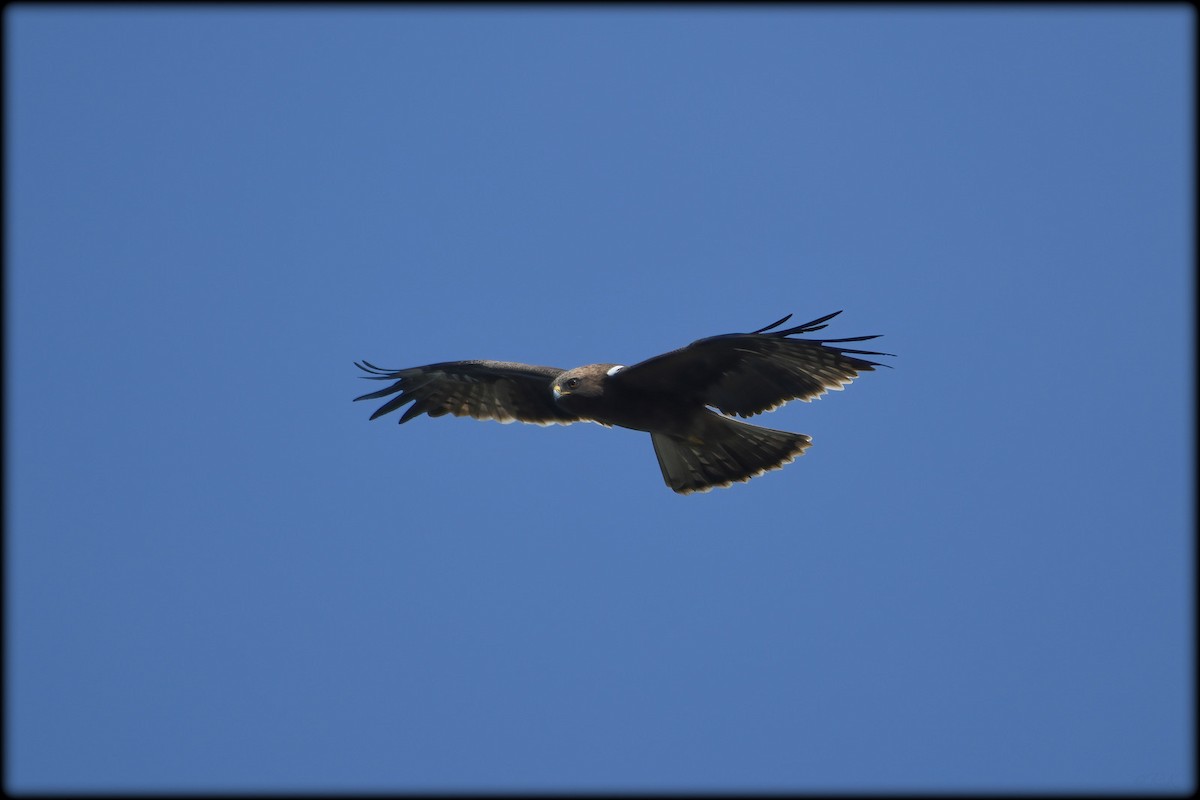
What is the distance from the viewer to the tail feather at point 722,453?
9289 mm

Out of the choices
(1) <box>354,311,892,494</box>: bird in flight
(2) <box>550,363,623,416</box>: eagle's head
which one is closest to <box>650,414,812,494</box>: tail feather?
(1) <box>354,311,892,494</box>: bird in flight

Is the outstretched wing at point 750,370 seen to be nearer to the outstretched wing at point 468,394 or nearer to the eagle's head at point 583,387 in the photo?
the eagle's head at point 583,387

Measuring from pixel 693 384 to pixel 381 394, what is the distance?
123 inches

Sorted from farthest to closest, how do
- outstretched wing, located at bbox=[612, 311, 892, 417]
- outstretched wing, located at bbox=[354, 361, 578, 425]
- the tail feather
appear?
outstretched wing, located at bbox=[354, 361, 578, 425]
the tail feather
outstretched wing, located at bbox=[612, 311, 892, 417]

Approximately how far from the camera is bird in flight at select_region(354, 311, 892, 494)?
8406 mm

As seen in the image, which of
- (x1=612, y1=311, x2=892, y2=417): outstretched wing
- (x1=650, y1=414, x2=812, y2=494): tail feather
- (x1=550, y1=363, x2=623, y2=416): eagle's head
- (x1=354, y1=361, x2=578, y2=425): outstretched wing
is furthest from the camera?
(x1=354, y1=361, x2=578, y2=425): outstretched wing

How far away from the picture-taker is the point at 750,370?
8734mm

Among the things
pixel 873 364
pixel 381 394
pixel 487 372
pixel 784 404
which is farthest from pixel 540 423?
pixel 873 364

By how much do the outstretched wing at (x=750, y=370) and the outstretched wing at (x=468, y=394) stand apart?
5.38ft

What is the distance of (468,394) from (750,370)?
3030 millimetres

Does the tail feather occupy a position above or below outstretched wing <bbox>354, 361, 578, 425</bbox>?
below

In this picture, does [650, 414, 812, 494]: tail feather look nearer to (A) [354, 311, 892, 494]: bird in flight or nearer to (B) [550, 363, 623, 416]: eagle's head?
(A) [354, 311, 892, 494]: bird in flight

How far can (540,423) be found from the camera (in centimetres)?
1045

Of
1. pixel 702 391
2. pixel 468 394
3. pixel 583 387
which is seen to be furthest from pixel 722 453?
pixel 468 394
